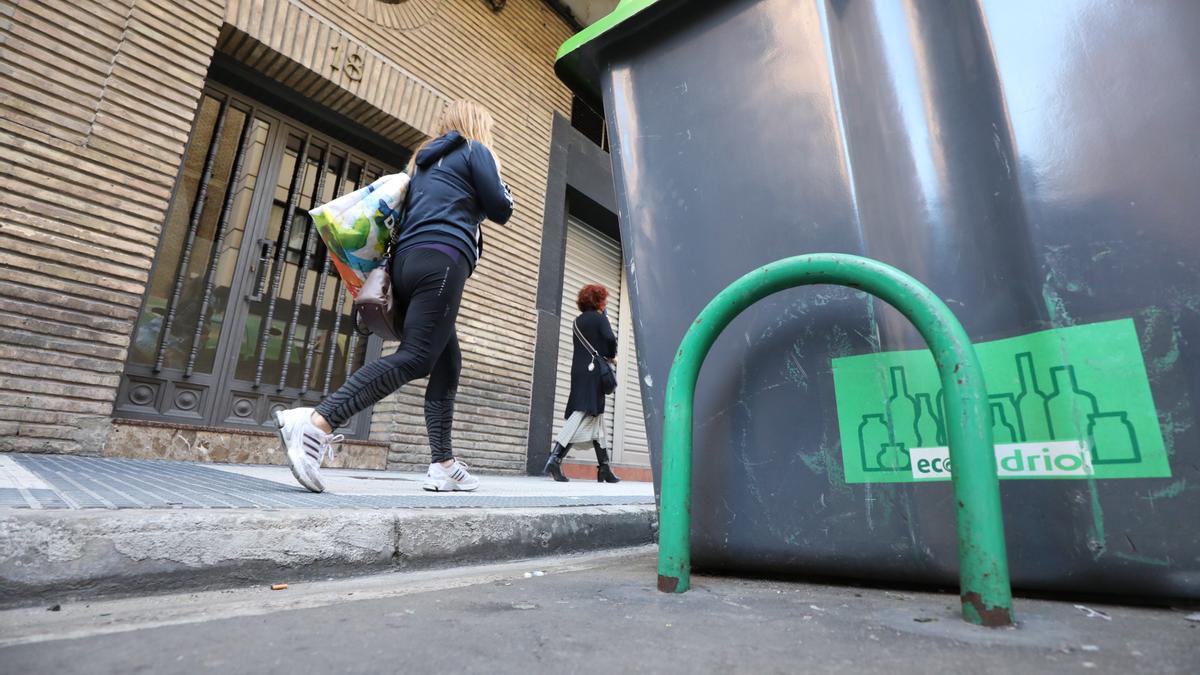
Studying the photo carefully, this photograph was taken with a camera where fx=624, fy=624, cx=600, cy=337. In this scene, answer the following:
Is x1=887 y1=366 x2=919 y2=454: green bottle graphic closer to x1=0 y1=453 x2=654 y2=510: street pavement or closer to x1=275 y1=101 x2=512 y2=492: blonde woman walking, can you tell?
x1=0 y1=453 x2=654 y2=510: street pavement

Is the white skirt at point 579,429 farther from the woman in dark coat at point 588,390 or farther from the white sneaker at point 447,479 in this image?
the white sneaker at point 447,479

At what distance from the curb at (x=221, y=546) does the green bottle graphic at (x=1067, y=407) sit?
4.43ft

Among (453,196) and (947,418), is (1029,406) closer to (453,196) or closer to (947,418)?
(947,418)

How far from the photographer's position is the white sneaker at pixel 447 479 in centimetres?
265

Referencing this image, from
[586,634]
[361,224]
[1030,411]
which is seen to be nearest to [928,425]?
[1030,411]

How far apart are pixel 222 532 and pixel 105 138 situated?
10.3 feet

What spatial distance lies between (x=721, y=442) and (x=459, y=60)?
16.3ft

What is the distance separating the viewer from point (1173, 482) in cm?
92

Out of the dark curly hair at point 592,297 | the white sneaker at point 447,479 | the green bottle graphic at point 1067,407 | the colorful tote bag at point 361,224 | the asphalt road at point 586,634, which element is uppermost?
the dark curly hair at point 592,297

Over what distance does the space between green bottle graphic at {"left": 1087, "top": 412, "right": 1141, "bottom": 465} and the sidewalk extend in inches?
54.7

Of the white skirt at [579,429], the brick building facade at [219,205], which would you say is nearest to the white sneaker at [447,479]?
the brick building facade at [219,205]

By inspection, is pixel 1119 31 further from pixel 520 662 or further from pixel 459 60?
pixel 459 60

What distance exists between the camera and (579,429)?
4875mm

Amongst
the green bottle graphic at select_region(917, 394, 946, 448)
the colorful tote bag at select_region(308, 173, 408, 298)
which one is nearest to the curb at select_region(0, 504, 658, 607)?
the colorful tote bag at select_region(308, 173, 408, 298)
